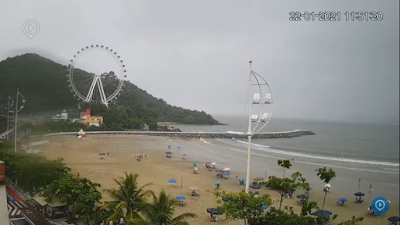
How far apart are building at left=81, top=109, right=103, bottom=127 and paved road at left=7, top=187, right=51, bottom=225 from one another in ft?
101

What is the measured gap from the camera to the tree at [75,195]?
990 centimetres

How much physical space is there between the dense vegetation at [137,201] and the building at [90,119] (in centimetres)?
3053

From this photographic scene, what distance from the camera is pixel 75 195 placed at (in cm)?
1031

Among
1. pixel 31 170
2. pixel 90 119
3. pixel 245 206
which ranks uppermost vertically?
pixel 90 119

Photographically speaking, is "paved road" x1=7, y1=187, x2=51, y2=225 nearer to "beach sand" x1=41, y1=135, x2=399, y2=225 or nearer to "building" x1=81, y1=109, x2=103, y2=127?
"beach sand" x1=41, y1=135, x2=399, y2=225

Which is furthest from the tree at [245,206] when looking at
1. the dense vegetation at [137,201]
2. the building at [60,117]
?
the building at [60,117]

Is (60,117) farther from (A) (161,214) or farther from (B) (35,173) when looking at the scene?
(A) (161,214)

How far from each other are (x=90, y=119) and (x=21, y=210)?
3422cm

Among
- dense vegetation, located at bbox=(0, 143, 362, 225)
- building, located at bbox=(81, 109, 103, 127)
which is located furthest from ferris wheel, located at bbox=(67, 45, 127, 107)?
dense vegetation, located at bbox=(0, 143, 362, 225)

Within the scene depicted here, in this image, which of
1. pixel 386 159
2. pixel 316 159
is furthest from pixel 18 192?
pixel 386 159

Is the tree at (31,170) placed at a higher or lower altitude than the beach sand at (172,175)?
higher

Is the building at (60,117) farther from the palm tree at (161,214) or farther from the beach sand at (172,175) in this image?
the palm tree at (161,214)
